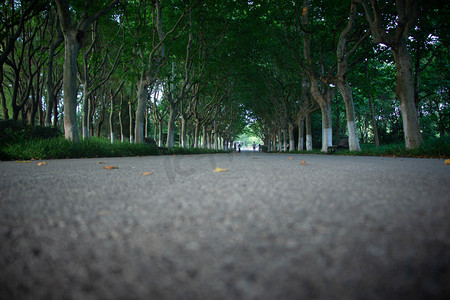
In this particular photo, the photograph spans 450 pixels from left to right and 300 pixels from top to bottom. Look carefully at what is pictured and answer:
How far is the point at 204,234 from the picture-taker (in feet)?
3.02

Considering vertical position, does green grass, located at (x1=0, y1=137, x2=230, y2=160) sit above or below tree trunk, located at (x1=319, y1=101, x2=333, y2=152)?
below

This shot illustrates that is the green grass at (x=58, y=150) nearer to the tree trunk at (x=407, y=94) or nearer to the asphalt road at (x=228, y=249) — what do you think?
the asphalt road at (x=228, y=249)

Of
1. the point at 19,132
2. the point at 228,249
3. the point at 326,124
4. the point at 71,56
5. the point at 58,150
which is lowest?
the point at 228,249

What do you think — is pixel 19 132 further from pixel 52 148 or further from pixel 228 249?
pixel 228 249

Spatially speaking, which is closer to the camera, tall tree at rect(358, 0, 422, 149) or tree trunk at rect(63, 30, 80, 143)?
tree trunk at rect(63, 30, 80, 143)

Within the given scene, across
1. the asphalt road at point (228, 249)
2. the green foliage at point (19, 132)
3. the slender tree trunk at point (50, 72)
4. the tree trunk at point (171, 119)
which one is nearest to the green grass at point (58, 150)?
the green foliage at point (19, 132)

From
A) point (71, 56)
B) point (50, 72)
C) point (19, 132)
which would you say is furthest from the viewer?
point (50, 72)

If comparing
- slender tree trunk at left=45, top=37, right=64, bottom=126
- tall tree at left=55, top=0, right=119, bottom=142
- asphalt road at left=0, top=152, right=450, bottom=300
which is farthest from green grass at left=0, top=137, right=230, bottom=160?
asphalt road at left=0, top=152, right=450, bottom=300

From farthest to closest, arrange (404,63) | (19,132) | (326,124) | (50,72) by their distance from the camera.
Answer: (326,124) → (50,72) → (404,63) → (19,132)

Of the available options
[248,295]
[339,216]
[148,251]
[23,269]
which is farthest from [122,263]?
[339,216]

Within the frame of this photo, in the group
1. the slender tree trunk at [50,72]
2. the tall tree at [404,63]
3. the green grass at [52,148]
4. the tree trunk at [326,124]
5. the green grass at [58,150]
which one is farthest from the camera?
the tree trunk at [326,124]

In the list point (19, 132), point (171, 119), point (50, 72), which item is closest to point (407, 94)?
point (171, 119)

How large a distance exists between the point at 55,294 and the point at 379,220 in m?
1.14

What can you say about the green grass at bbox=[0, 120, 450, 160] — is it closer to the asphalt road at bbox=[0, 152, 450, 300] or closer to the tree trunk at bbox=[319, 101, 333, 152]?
the tree trunk at bbox=[319, 101, 333, 152]
